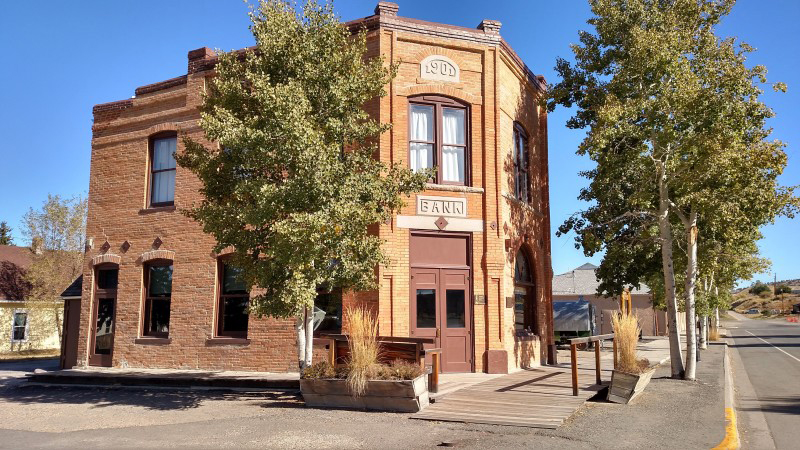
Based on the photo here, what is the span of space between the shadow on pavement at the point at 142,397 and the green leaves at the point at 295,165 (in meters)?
1.95

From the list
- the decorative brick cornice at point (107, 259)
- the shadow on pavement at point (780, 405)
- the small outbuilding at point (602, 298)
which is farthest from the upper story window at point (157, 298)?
the small outbuilding at point (602, 298)

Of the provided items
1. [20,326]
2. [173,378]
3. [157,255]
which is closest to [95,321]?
[157,255]

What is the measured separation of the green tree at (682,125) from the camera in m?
13.4

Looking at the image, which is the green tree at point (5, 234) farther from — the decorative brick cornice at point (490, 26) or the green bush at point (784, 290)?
the green bush at point (784, 290)

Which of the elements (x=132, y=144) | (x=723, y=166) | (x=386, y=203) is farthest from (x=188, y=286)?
(x=723, y=166)

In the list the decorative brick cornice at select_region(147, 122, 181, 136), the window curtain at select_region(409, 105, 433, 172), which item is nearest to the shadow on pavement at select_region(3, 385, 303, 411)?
the window curtain at select_region(409, 105, 433, 172)

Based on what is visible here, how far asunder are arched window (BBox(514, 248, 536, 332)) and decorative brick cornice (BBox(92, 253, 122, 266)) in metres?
11.2

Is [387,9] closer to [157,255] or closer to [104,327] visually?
[157,255]

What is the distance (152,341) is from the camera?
16.3m

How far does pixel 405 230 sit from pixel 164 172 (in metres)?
7.74

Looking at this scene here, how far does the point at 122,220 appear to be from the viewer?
17344 millimetres

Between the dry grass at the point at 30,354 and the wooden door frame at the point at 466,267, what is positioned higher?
the wooden door frame at the point at 466,267

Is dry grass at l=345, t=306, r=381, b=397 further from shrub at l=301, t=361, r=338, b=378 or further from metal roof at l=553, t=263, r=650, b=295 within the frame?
metal roof at l=553, t=263, r=650, b=295

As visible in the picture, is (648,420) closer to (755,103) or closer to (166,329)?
(755,103)
